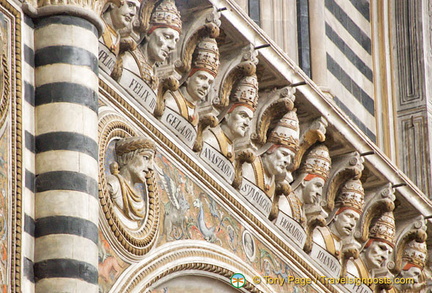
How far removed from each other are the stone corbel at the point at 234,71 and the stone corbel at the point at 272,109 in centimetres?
44

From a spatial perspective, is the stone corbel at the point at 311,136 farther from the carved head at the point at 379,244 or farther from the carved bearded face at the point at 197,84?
the carved bearded face at the point at 197,84

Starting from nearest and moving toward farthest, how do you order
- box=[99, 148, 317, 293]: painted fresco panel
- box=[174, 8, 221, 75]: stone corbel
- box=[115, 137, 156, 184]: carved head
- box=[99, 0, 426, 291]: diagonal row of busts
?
box=[115, 137, 156, 184]: carved head, box=[99, 148, 317, 293]: painted fresco panel, box=[99, 0, 426, 291]: diagonal row of busts, box=[174, 8, 221, 75]: stone corbel

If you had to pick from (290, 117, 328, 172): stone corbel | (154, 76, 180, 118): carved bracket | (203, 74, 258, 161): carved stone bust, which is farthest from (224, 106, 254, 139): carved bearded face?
(290, 117, 328, 172): stone corbel

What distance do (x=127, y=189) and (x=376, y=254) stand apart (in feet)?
11.8

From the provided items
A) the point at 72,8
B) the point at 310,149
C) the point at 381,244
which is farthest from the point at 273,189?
the point at 72,8

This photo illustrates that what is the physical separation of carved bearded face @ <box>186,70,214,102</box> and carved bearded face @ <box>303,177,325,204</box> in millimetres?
1609

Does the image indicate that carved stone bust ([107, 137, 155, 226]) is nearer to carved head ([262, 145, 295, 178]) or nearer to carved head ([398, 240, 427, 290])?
carved head ([262, 145, 295, 178])

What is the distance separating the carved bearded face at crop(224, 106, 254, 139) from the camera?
34.0ft

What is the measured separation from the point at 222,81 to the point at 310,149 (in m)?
1.35

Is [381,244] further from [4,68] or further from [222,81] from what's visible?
[4,68]

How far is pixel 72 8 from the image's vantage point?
8.40 metres

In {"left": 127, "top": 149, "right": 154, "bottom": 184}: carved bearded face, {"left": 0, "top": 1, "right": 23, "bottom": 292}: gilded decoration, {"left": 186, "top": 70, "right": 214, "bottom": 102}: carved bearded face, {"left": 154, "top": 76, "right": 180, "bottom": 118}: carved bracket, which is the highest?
{"left": 186, "top": 70, "right": 214, "bottom": 102}: carved bearded face

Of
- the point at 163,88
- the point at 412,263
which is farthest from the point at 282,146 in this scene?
the point at 412,263

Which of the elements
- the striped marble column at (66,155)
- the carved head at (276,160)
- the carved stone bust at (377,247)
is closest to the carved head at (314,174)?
the carved head at (276,160)
